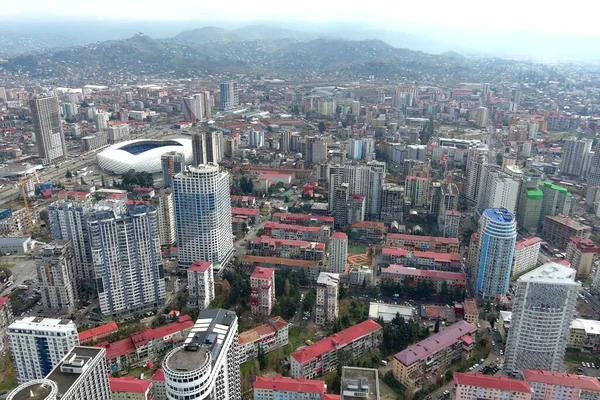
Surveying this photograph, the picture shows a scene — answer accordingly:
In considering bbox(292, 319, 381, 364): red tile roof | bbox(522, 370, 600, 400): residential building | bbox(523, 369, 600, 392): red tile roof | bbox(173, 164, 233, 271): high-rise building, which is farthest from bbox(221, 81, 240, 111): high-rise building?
bbox(522, 370, 600, 400): residential building

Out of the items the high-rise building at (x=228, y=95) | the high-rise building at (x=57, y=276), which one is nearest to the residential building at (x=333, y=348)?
the high-rise building at (x=57, y=276)

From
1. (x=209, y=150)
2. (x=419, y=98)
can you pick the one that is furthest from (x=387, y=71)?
(x=209, y=150)

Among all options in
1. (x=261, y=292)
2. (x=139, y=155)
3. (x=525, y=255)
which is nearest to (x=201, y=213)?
(x=261, y=292)

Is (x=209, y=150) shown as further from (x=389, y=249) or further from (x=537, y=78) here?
(x=537, y=78)

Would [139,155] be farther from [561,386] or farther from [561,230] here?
[561,386]

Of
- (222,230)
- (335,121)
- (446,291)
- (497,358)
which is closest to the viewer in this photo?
(497,358)

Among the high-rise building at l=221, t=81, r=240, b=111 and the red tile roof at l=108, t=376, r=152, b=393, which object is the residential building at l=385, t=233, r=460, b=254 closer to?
the red tile roof at l=108, t=376, r=152, b=393
